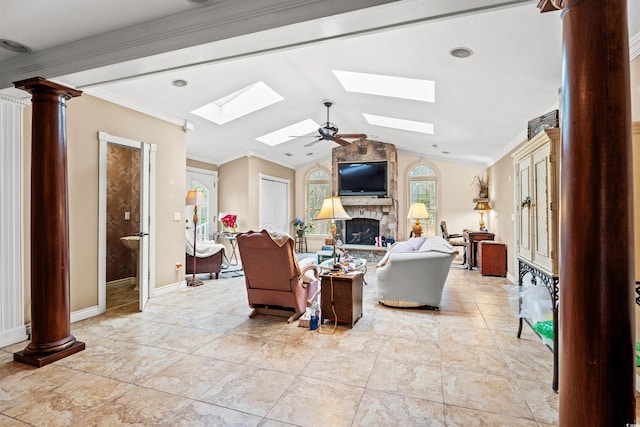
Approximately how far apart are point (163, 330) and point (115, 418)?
1.46 meters

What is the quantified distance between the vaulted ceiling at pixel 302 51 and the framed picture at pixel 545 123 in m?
0.31

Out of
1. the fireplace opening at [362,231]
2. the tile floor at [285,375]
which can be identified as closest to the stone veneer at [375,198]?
the fireplace opening at [362,231]

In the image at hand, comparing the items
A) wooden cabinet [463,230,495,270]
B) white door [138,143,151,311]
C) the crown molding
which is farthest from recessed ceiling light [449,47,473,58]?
wooden cabinet [463,230,495,270]

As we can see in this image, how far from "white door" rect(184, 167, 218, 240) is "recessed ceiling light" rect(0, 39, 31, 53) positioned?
15.3 feet

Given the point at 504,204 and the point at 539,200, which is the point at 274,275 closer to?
the point at 539,200

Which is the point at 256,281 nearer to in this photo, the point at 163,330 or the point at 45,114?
the point at 163,330

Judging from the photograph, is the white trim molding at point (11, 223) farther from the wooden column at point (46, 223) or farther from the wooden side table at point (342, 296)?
the wooden side table at point (342, 296)

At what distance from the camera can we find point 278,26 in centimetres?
188

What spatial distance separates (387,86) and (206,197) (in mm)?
4957

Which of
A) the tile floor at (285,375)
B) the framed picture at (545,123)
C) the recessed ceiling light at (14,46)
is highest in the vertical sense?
the recessed ceiling light at (14,46)

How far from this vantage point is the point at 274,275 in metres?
3.56

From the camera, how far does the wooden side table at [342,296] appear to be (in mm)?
3410

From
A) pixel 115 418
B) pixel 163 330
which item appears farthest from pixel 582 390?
pixel 163 330

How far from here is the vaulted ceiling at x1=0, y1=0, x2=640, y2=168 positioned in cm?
189
